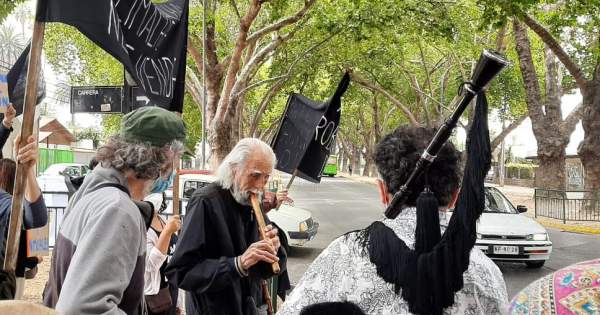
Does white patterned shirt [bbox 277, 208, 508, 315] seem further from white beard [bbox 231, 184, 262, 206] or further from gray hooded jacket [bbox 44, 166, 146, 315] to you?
white beard [bbox 231, 184, 262, 206]

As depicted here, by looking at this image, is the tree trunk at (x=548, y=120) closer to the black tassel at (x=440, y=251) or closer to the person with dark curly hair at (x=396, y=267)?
the person with dark curly hair at (x=396, y=267)

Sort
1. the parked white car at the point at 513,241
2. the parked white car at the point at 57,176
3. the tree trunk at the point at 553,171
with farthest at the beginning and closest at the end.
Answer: the tree trunk at the point at 553,171 < the parked white car at the point at 57,176 < the parked white car at the point at 513,241

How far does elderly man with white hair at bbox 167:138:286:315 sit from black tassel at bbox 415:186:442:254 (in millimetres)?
1097

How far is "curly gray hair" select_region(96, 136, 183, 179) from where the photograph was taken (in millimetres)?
2061

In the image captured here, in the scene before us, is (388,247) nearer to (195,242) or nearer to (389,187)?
(389,187)

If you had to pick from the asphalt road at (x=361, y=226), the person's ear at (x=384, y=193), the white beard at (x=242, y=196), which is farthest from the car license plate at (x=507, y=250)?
the person's ear at (x=384, y=193)

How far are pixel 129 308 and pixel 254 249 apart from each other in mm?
772

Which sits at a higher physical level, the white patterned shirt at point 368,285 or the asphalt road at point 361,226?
the white patterned shirt at point 368,285

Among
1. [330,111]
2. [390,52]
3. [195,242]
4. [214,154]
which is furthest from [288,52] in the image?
[195,242]

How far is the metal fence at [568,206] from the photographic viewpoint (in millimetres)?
17078

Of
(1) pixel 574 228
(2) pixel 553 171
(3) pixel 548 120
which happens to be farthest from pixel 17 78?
(2) pixel 553 171

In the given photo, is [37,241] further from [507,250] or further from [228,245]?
[507,250]

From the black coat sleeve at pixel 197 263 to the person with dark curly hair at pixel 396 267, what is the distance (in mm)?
1058

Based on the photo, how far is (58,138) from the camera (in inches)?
1454
